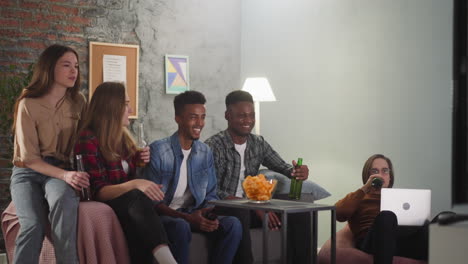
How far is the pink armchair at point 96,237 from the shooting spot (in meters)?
3.09

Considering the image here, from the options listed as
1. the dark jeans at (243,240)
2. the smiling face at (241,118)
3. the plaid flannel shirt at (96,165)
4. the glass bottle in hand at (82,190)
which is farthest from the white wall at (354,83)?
the glass bottle in hand at (82,190)

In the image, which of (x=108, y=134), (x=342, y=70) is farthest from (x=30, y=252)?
(x=342, y=70)

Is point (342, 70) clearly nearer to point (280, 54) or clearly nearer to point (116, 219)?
point (280, 54)

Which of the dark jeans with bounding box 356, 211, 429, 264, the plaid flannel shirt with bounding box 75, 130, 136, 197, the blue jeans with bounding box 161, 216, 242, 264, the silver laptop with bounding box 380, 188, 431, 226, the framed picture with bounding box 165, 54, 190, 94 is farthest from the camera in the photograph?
the framed picture with bounding box 165, 54, 190, 94

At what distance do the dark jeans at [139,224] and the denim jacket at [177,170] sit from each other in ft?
1.49

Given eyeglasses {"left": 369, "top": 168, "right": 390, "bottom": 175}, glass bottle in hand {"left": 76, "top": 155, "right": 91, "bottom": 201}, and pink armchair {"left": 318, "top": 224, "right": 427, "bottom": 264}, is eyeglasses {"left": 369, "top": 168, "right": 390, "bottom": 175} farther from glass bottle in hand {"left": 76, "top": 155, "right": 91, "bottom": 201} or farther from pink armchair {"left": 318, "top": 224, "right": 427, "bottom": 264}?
glass bottle in hand {"left": 76, "top": 155, "right": 91, "bottom": 201}

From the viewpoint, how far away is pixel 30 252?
3.02 metres

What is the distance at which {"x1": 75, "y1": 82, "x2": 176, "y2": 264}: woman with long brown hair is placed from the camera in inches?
122

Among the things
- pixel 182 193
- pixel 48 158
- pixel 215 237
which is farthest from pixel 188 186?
pixel 48 158

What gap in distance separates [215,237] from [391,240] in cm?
96

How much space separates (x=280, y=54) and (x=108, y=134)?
268 cm

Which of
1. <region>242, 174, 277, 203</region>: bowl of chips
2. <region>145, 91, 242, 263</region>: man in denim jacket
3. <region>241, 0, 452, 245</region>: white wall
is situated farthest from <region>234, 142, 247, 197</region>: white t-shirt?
<region>241, 0, 452, 245</region>: white wall

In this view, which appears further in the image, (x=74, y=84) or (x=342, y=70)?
(x=342, y=70)

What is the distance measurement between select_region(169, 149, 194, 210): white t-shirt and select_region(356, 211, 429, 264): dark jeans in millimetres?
1037
